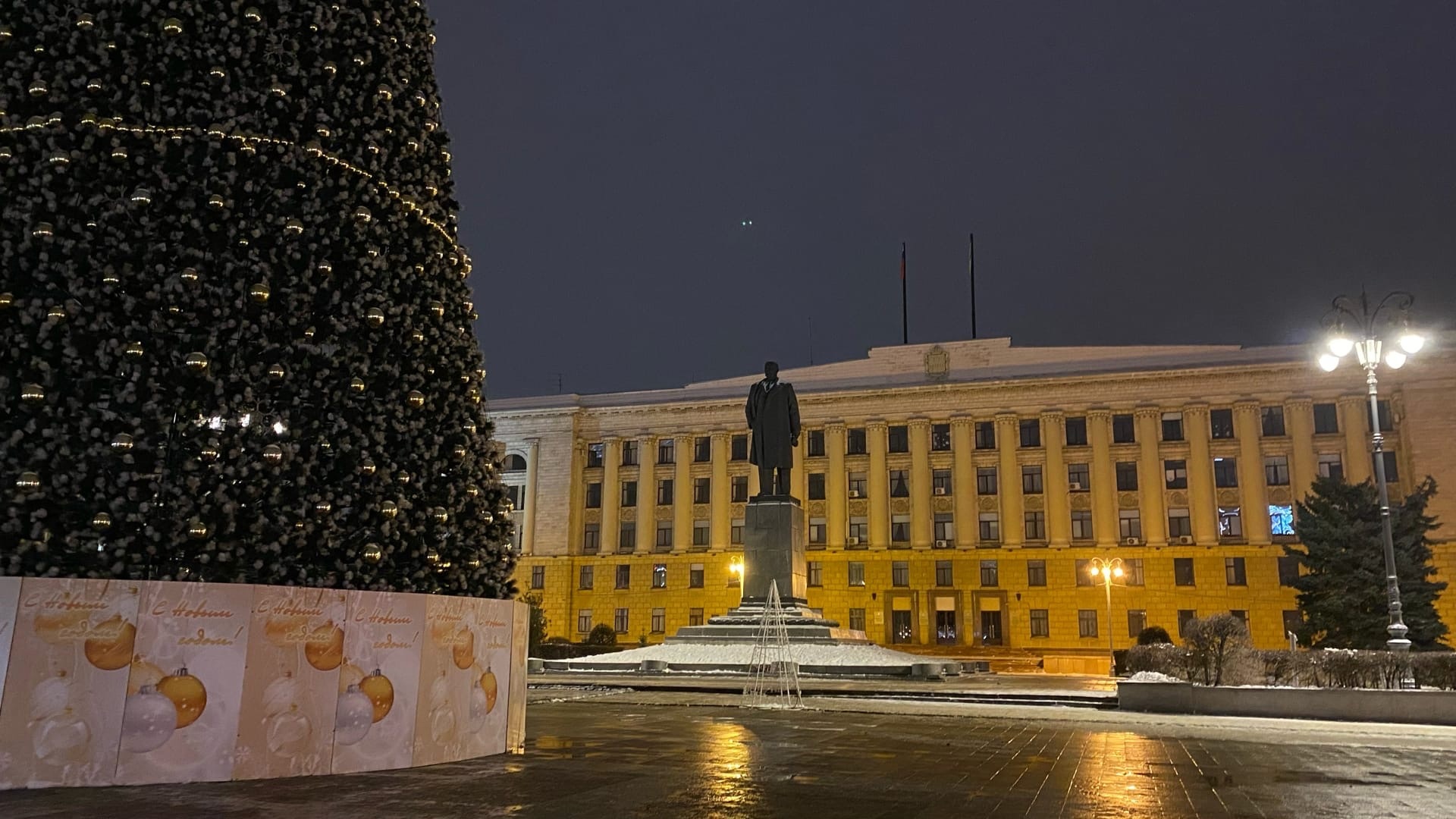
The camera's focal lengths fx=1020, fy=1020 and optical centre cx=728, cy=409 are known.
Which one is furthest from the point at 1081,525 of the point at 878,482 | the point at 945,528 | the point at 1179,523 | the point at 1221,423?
the point at 878,482

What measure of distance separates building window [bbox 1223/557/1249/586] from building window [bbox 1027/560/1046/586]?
9.30 m

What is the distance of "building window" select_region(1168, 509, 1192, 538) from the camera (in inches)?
2240

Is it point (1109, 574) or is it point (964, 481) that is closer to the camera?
point (1109, 574)

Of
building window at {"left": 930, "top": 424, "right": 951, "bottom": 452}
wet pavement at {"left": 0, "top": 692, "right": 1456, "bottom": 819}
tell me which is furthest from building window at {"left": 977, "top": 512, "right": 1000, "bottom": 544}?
wet pavement at {"left": 0, "top": 692, "right": 1456, "bottom": 819}

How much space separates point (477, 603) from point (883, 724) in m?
6.67

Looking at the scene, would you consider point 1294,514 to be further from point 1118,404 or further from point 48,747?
point 48,747

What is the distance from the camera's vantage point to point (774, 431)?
90.6 feet

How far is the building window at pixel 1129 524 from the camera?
57.8 metres

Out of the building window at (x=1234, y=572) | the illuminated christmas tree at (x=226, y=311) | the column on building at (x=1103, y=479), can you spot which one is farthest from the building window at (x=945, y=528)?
the illuminated christmas tree at (x=226, y=311)

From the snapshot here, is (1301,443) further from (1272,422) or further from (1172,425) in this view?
(1172,425)

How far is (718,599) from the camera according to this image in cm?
6372

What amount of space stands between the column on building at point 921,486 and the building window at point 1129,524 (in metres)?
10.5

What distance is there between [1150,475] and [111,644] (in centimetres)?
5817

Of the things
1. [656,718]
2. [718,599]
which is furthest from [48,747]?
[718,599]
